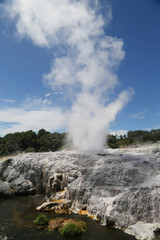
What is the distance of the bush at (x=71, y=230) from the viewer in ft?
38.8

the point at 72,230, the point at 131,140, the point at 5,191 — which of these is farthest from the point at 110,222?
the point at 131,140

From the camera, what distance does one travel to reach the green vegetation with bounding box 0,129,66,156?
59.3 meters

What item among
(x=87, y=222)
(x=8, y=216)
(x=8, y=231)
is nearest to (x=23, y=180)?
(x=8, y=216)

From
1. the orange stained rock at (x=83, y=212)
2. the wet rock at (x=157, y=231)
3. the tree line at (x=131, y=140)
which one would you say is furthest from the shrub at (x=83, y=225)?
the tree line at (x=131, y=140)

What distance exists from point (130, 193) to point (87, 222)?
4245 millimetres

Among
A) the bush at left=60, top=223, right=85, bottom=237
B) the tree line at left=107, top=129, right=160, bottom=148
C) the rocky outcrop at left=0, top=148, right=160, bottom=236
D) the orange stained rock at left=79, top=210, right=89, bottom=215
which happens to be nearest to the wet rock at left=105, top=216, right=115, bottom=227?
the rocky outcrop at left=0, top=148, right=160, bottom=236

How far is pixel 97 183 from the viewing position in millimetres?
17641

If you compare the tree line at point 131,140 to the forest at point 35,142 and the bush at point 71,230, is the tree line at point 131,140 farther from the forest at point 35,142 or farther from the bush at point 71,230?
the bush at point 71,230

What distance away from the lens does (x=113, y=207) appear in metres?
13.7

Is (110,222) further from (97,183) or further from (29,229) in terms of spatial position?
(29,229)

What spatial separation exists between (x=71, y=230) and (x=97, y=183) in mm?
6345

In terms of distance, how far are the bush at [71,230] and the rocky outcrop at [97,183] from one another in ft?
7.92

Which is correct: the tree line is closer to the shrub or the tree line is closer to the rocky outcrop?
the rocky outcrop

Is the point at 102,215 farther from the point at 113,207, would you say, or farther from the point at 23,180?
the point at 23,180
